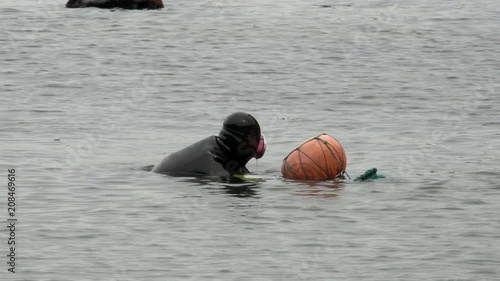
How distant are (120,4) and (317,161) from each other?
33.6 m

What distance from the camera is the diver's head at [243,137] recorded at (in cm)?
2223

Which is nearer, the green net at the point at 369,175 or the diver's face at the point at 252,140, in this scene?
the diver's face at the point at 252,140

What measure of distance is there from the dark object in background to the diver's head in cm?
3273

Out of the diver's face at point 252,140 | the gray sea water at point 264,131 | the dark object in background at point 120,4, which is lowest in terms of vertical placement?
the dark object in background at point 120,4

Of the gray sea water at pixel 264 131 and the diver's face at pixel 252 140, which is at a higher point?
the diver's face at pixel 252 140

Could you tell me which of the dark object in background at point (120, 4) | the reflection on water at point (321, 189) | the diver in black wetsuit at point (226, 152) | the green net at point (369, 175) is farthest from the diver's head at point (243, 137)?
the dark object in background at point (120, 4)

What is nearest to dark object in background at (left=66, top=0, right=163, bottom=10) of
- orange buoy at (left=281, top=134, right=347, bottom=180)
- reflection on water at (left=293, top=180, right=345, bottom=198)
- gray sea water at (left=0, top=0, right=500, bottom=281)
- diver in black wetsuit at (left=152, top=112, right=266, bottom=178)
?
gray sea water at (left=0, top=0, right=500, bottom=281)

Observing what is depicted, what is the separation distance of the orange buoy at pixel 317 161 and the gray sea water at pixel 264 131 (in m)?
0.33

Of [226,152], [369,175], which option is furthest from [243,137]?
[369,175]

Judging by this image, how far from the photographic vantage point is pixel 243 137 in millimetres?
22250

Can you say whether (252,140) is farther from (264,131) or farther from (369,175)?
(264,131)

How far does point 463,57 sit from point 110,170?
20638mm

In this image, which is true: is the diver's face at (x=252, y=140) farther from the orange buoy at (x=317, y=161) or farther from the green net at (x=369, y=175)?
the green net at (x=369, y=175)

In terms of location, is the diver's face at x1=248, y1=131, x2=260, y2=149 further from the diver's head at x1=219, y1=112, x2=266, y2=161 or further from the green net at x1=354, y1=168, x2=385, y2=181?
the green net at x1=354, y1=168, x2=385, y2=181
